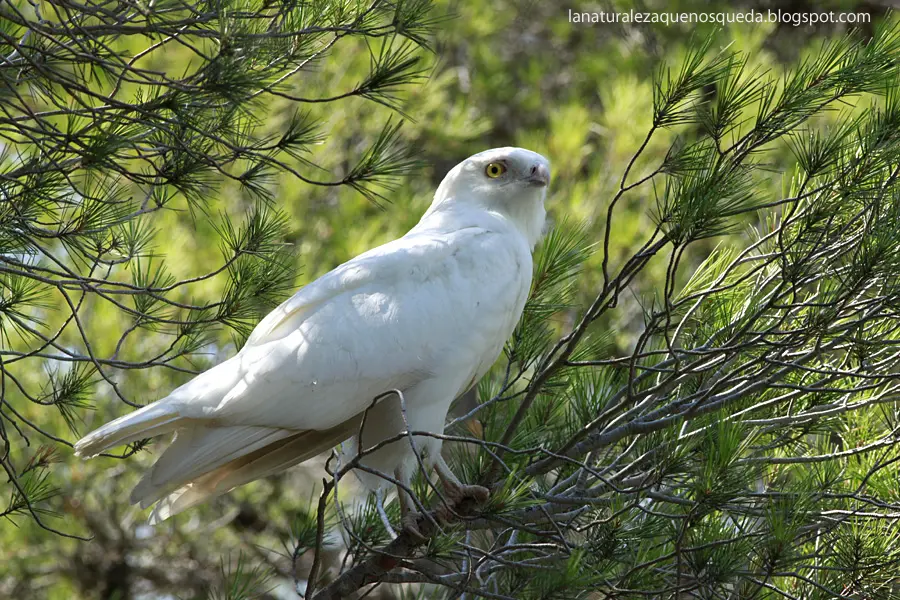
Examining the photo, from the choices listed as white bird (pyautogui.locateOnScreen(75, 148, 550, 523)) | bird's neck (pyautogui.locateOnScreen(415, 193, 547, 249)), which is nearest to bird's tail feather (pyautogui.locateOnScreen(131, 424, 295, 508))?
white bird (pyautogui.locateOnScreen(75, 148, 550, 523))

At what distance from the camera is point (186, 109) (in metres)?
2.54

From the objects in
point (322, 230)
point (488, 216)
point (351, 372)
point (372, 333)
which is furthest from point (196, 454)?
point (322, 230)

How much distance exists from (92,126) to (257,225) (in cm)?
74

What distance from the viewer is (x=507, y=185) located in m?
3.59

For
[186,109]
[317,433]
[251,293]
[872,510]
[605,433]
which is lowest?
[872,510]

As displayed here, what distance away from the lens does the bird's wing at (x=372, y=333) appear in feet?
9.78

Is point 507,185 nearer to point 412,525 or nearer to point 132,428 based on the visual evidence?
point 412,525

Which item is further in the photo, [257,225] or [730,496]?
[257,225]

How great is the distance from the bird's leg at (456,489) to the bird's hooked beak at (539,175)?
1103 millimetres

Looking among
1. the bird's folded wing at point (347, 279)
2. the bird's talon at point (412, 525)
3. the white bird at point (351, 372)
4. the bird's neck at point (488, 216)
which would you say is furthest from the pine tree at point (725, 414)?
the bird's neck at point (488, 216)

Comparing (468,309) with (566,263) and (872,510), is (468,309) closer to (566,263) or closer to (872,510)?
(566,263)

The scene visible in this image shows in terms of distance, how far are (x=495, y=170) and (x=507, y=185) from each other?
0.27 ft

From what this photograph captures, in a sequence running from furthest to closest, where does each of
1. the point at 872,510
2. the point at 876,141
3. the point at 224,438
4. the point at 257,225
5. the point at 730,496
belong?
the point at 257,225 < the point at 224,438 < the point at 872,510 < the point at 876,141 < the point at 730,496

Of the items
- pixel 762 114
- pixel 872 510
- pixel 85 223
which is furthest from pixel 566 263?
pixel 85 223
